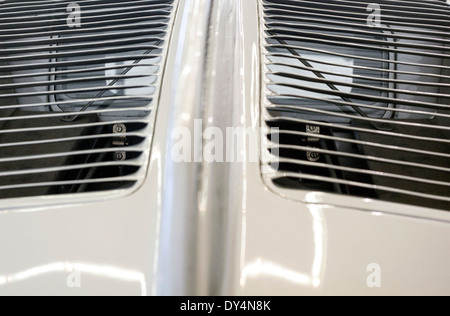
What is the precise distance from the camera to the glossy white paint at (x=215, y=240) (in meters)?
0.75

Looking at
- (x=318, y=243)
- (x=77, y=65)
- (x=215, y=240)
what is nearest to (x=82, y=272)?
(x=215, y=240)

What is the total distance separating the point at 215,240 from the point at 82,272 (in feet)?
0.69

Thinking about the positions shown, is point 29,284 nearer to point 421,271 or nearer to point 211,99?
point 211,99

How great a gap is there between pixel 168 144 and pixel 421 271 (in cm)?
47

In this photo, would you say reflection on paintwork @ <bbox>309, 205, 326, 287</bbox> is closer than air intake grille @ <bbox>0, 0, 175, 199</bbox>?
Yes

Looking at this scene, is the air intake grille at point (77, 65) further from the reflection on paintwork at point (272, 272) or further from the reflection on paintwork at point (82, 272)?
the reflection on paintwork at point (272, 272)

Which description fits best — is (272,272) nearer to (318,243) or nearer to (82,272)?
(318,243)

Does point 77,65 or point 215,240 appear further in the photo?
point 77,65

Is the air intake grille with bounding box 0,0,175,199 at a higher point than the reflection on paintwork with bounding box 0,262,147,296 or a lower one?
higher

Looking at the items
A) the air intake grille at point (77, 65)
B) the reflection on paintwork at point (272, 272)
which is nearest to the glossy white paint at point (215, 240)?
the reflection on paintwork at point (272, 272)

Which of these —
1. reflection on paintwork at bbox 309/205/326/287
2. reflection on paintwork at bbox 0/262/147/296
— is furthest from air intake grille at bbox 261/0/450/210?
reflection on paintwork at bbox 0/262/147/296

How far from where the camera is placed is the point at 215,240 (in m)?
0.79

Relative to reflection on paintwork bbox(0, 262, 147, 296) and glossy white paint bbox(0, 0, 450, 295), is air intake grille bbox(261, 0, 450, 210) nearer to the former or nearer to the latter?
glossy white paint bbox(0, 0, 450, 295)

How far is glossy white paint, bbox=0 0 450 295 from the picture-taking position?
747 millimetres
